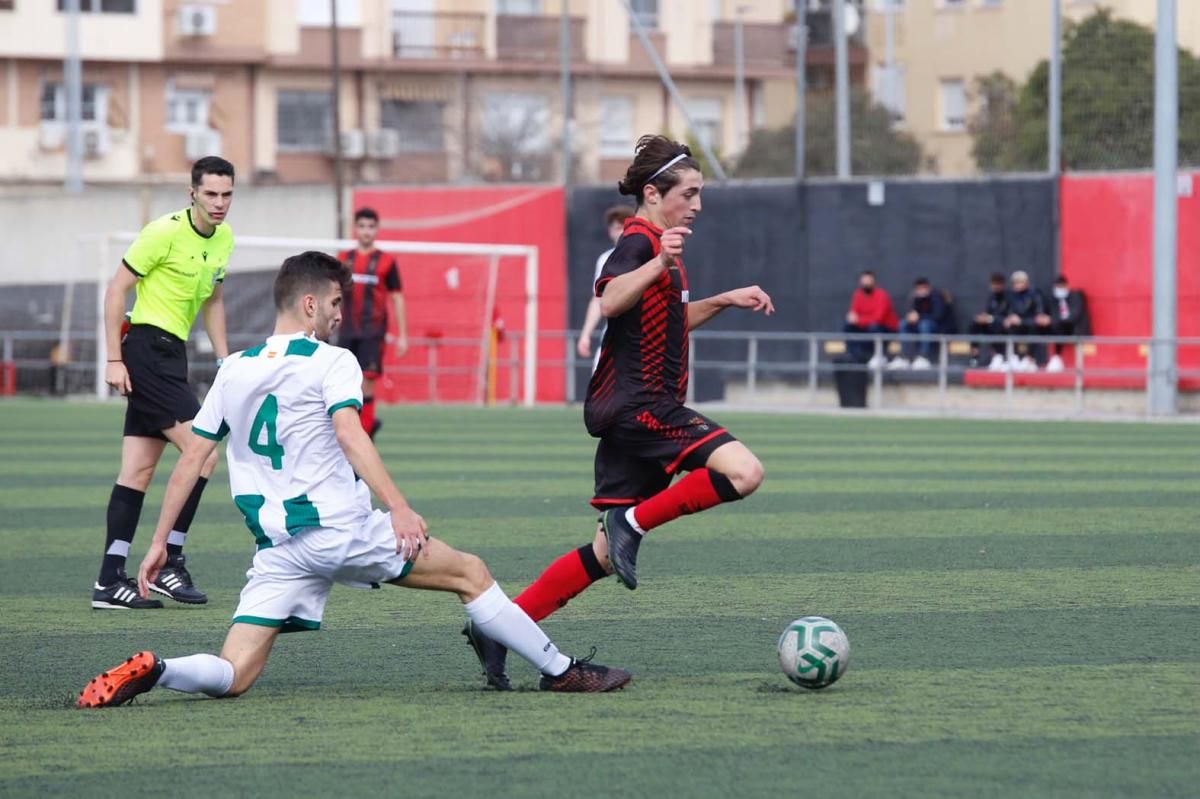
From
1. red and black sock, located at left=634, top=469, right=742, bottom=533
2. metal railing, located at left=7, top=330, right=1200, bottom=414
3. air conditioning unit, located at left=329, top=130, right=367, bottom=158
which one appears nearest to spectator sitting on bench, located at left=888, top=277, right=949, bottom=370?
metal railing, located at left=7, top=330, right=1200, bottom=414

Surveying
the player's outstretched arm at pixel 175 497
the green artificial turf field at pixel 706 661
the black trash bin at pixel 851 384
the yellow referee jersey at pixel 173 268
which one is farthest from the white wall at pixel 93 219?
the player's outstretched arm at pixel 175 497

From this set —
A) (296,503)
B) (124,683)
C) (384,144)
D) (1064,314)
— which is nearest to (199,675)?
(124,683)

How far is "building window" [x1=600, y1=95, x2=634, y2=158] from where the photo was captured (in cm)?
3425

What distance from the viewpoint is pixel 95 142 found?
41.5m

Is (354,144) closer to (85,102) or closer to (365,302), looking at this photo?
(85,102)

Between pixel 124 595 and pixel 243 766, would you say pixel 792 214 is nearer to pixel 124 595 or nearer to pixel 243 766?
pixel 124 595

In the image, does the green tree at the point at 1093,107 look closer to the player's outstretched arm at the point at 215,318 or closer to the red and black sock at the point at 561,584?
the player's outstretched arm at the point at 215,318

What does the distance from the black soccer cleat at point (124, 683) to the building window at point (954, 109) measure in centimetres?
2428

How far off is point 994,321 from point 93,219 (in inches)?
590

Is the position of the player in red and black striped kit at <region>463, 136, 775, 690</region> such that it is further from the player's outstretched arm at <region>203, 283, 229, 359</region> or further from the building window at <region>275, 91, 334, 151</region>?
the building window at <region>275, 91, 334, 151</region>

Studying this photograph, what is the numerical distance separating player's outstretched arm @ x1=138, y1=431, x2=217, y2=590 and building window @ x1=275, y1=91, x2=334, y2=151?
3698 centimetres

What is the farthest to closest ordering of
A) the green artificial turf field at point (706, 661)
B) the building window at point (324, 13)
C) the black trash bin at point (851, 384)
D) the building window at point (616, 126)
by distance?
the building window at point (324, 13)
the building window at point (616, 126)
the black trash bin at point (851, 384)
the green artificial turf field at point (706, 661)

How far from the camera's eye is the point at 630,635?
7.37 meters

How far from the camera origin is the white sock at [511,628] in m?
5.99
